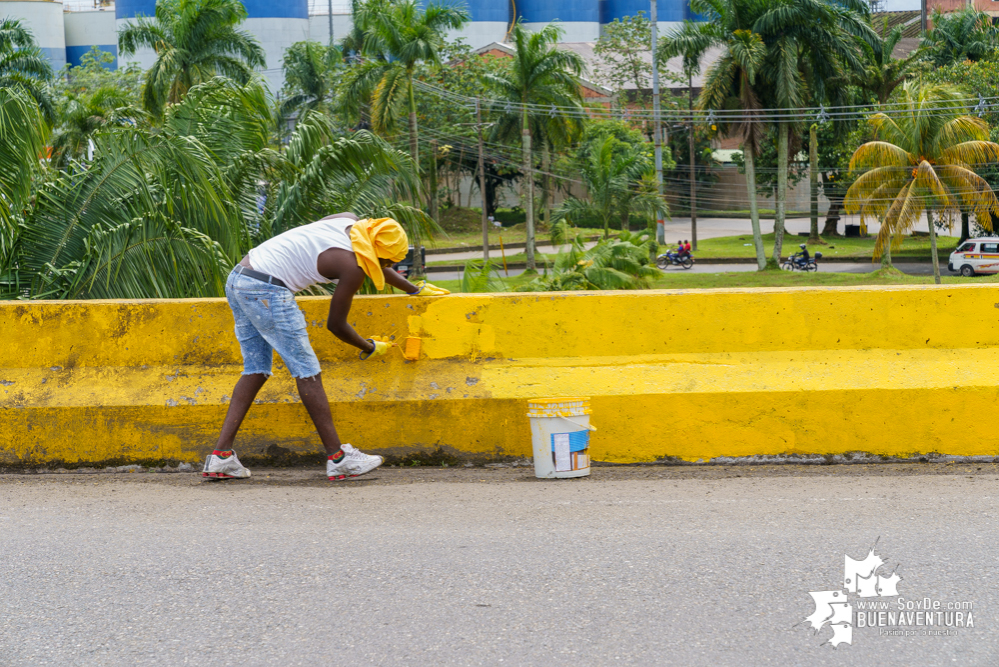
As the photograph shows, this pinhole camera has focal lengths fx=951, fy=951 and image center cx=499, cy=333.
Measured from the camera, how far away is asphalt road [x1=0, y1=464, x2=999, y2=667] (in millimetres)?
3314

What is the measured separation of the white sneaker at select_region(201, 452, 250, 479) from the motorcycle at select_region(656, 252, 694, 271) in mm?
37943

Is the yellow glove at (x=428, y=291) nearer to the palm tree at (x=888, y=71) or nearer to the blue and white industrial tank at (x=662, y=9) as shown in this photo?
the palm tree at (x=888, y=71)

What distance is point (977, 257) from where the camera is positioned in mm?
38312

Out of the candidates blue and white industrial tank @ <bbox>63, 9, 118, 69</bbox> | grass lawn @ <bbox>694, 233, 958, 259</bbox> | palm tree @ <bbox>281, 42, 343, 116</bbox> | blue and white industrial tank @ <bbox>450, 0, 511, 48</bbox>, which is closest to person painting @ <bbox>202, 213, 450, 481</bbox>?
grass lawn @ <bbox>694, 233, 958, 259</bbox>

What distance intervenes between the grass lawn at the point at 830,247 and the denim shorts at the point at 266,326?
139 ft

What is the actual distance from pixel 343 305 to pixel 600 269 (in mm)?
13666

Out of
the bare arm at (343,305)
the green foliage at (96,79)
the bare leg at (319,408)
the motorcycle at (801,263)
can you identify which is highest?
the green foliage at (96,79)

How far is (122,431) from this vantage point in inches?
228

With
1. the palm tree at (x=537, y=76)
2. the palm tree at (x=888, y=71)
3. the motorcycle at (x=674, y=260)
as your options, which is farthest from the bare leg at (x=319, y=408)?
the palm tree at (x=888, y=71)

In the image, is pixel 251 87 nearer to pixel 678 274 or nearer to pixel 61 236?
pixel 61 236

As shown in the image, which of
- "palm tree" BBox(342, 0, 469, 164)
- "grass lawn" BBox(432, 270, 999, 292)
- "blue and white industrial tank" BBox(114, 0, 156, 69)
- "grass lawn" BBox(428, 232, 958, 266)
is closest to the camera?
"palm tree" BBox(342, 0, 469, 164)

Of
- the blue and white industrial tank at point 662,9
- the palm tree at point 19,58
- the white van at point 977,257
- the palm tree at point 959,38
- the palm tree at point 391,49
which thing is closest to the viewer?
the palm tree at point 391,49

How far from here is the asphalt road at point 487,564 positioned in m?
3.31

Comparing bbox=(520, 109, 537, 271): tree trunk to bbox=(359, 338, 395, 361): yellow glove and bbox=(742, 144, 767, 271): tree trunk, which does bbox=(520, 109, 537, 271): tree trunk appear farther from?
bbox=(359, 338, 395, 361): yellow glove
